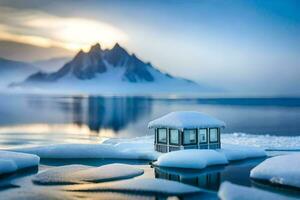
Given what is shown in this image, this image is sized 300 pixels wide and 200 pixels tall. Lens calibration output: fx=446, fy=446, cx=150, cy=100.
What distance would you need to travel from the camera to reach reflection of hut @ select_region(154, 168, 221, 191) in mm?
28953

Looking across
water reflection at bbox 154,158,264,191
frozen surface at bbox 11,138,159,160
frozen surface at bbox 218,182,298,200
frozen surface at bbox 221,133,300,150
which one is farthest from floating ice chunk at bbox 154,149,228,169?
frozen surface at bbox 221,133,300,150

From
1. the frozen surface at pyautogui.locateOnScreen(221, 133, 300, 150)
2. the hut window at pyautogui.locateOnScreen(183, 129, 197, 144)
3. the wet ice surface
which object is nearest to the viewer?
the wet ice surface

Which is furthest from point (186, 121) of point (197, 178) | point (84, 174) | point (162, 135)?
point (84, 174)

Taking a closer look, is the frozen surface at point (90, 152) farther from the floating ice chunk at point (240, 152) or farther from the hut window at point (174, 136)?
the floating ice chunk at point (240, 152)

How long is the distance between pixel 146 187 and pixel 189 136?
15.9 m

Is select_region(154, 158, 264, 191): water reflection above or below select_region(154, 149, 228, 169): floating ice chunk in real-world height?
below

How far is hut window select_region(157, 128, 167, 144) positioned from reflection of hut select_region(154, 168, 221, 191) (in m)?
8.88

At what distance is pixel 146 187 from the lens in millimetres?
27016

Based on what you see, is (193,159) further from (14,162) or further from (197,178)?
(14,162)

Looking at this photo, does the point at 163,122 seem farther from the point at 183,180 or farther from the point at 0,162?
the point at 0,162

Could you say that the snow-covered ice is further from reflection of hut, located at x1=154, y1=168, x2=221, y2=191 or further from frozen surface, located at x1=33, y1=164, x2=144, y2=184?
frozen surface, located at x1=33, y1=164, x2=144, y2=184

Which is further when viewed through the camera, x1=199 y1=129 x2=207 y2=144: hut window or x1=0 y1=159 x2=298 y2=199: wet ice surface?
x1=199 y1=129 x2=207 y2=144: hut window

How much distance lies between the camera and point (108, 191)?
26547 mm

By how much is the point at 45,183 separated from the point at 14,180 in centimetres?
301
